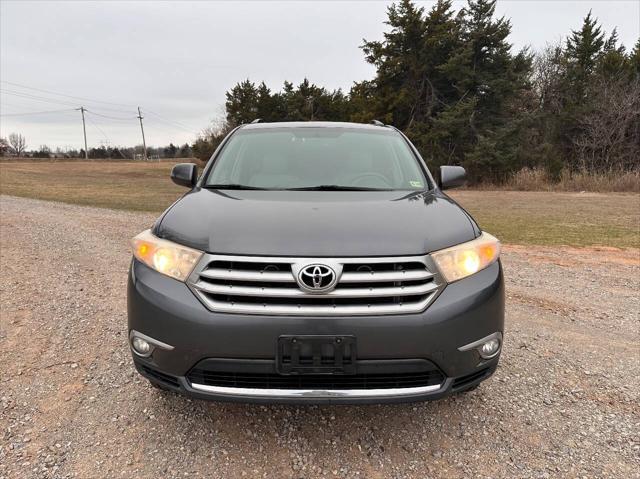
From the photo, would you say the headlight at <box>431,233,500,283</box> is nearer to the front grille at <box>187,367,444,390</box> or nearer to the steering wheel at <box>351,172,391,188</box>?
the front grille at <box>187,367,444,390</box>

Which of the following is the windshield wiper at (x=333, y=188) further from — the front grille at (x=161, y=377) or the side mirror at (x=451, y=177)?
the front grille at (x=161, y=377)

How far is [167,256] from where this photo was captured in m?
2.08

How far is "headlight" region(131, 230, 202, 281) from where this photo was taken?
2004mm

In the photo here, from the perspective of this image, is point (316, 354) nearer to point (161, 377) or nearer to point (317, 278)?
point (317, 278)

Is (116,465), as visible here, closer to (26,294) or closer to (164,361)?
(164,361)

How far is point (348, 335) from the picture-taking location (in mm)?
1838

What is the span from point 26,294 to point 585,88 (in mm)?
32799

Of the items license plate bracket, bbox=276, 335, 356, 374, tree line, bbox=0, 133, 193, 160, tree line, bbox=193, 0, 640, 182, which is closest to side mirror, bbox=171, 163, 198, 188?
license plate bracket, bbox=276, 335, 356, 374

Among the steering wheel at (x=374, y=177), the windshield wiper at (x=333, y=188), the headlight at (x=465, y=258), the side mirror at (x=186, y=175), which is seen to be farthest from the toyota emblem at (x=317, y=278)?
the side mirror at (x=186, y=175)

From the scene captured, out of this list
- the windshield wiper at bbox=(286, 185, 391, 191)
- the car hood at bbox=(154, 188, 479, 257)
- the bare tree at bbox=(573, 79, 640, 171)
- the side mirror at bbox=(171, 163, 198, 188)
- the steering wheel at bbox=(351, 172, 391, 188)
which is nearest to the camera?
the car hood at bbox=(154, 188, 479, 257)

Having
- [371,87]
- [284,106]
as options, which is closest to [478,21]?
[371,87]

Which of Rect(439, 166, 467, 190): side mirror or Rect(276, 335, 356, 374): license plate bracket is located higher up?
Rect(439, 166, 467, 190): side mirror

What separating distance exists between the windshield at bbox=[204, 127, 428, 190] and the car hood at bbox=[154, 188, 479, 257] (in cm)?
34

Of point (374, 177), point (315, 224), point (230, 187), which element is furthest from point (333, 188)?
point (315, 224)
